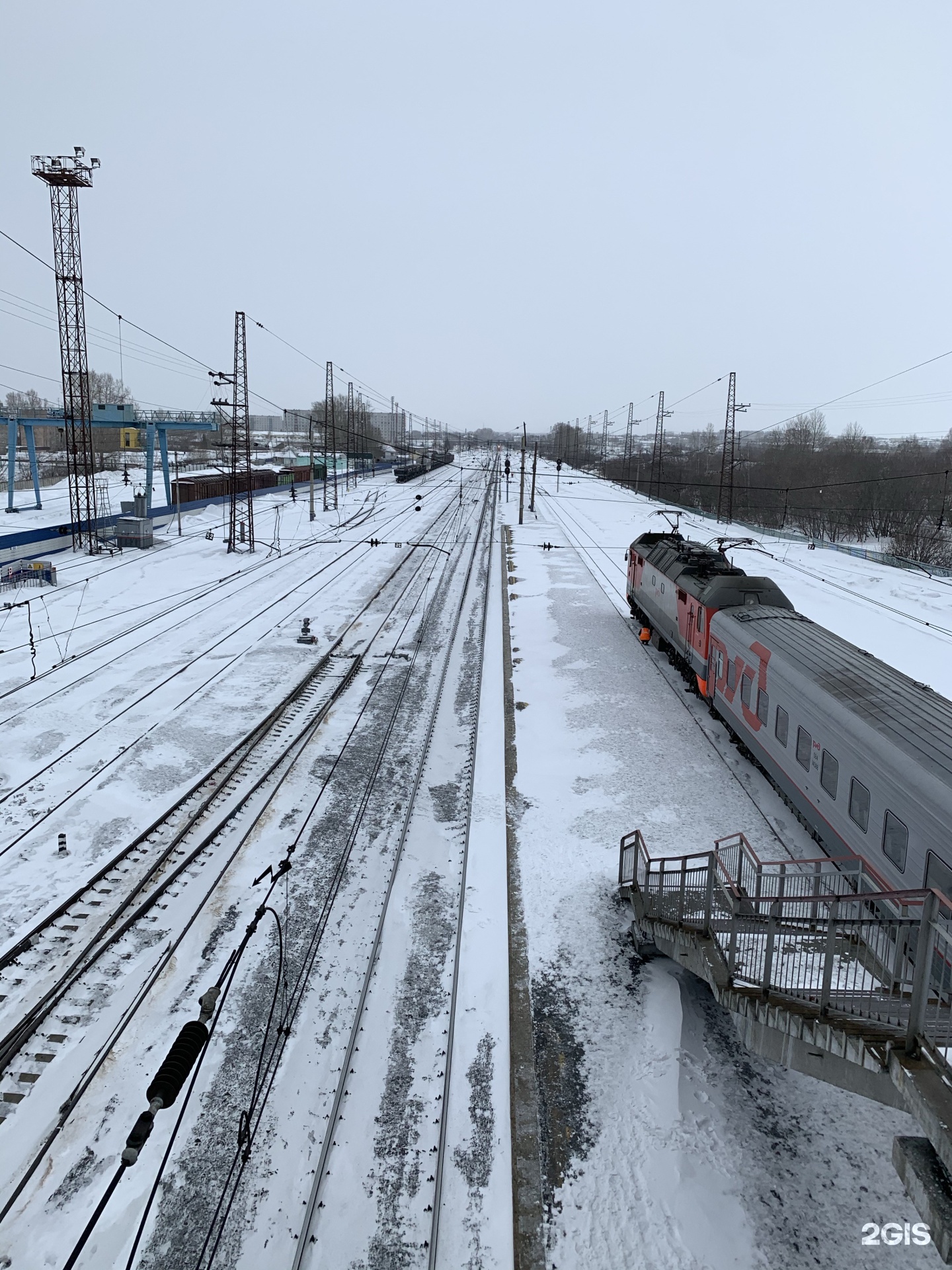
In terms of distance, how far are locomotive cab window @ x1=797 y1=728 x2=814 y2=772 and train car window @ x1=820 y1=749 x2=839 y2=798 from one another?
0.45m

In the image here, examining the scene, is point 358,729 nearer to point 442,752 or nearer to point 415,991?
point 442,752

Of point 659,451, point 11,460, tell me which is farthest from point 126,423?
point 659,451

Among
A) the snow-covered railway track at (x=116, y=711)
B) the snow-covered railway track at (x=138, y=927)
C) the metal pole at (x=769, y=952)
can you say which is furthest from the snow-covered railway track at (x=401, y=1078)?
the snow-covered railway track at (x=116, y=711)

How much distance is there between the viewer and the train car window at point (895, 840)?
9.06m

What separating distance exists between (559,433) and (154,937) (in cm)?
16814

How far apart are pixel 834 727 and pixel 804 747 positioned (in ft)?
4.00

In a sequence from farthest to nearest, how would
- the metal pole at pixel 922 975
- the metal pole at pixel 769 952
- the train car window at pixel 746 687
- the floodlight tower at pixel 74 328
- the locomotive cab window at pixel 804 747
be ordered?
the floodlight tower at pixel 74 328, the train car window at pixel 746 687, the locomotive cab window at pixel 804 747, the metal pole at pixel 769 952, the metal pole at pixel 922 975

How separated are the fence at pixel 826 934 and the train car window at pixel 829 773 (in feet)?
3.56

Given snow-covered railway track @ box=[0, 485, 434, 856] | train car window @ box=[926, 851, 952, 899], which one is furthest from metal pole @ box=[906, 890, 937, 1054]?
snow-covered railway track @ box=[0, 485, 434, 856]

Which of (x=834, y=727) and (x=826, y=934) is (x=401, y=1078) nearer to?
(x=826, y=934)

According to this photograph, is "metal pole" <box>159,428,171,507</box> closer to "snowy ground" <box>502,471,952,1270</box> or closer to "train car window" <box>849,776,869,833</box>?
"snowy ground" <box>502,471,952,1270</box>

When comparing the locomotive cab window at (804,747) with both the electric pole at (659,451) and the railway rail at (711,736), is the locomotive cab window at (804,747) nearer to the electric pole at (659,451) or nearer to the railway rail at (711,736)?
the railway rail at (711,736)
